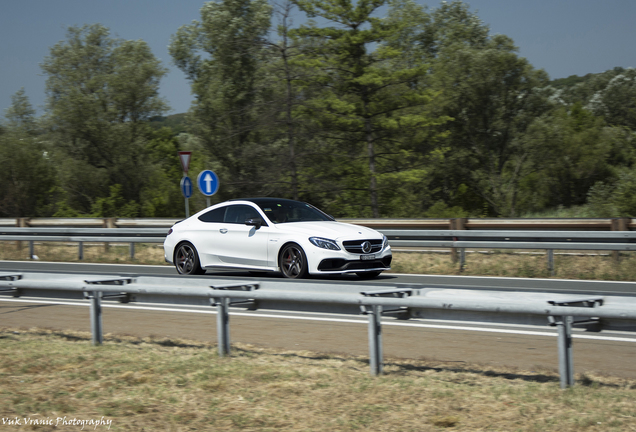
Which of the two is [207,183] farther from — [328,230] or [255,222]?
[328,230]

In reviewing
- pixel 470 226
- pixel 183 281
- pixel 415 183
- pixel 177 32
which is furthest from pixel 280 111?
pixel 177 32

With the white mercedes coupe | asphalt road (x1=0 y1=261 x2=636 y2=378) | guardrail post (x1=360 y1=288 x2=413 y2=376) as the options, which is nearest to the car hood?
the white mercedes coupe

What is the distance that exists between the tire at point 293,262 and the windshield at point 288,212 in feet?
2.31

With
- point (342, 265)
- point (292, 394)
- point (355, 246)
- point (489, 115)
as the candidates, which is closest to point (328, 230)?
point (355, 246)

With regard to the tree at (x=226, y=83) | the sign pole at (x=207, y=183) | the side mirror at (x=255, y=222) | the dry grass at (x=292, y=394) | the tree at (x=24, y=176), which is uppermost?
the tree at (x=226, y=83)

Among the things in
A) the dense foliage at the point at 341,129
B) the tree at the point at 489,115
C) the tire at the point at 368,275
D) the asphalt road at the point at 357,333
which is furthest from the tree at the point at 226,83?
the asphalt road at the point at 357,333

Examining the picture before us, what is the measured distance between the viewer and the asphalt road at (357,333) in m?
6.22

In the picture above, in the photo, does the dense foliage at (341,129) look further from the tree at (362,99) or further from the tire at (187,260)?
the tire at (187,260)

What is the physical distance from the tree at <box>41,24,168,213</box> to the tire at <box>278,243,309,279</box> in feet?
106

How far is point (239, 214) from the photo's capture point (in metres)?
13.4

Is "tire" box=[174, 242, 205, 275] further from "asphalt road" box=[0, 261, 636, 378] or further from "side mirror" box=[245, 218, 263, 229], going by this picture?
"asphalt road" box=[0, 261, 636, 378]

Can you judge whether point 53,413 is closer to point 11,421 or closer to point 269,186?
point 11,421

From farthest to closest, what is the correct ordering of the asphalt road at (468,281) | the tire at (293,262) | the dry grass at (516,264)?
the dry grass at (516,264) < the tire at (293,262) < the asphalt road at (468,281)

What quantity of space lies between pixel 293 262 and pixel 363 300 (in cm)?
692
